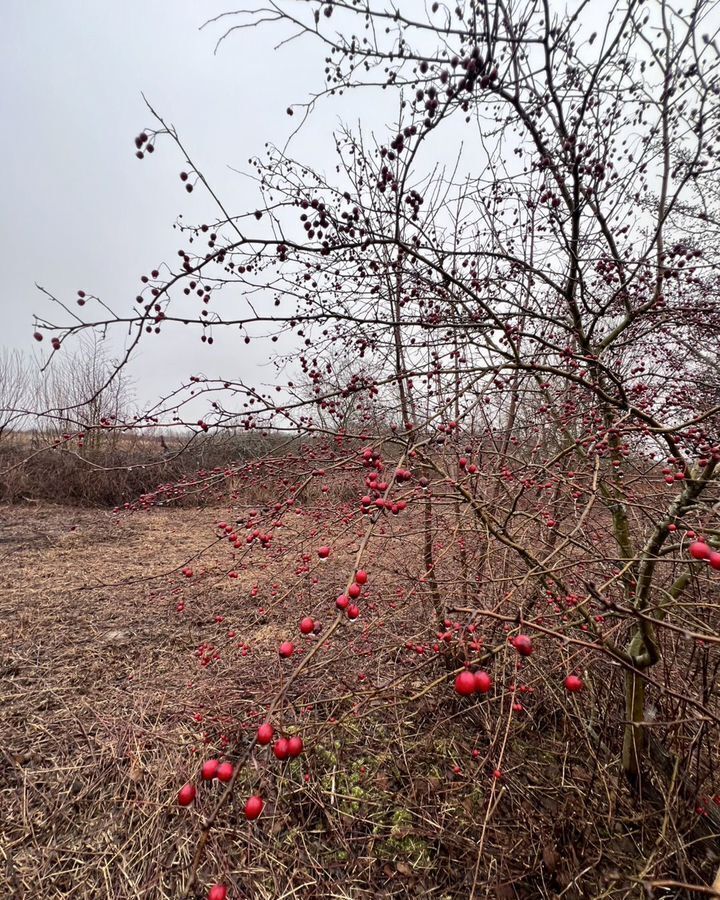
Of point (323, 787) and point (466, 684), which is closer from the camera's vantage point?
point (466, 684)

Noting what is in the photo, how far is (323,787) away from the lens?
1995 millimetres

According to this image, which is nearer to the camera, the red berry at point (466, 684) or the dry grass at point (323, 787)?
the red berry at point (466, 684)

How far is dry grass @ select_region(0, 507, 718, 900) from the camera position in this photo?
5.28ft

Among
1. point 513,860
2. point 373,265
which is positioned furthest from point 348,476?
point 513,860

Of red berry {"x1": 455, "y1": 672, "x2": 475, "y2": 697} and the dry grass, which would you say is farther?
the dry grass

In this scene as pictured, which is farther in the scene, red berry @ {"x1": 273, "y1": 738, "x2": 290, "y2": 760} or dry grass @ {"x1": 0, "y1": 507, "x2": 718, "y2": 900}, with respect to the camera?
dry grass @ {"x1": 0, "y1": 507, "x2": 718, "y2": 900}

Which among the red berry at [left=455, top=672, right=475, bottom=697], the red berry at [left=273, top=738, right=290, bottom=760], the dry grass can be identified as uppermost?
the red berry at [left=455, top=672, right=475, bottom=697]

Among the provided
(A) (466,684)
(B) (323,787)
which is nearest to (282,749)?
(A) (466,684)

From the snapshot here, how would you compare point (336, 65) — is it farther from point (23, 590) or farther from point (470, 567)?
point (23, 590)

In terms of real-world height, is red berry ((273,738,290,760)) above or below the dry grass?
above

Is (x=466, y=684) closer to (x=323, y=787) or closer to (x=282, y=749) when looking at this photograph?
(x=282, y=749)

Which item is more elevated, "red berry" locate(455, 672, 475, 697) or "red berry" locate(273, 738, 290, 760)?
"red berry" locate(455, 672, 475, 697)

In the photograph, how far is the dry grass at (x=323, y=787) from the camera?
161 centimetres

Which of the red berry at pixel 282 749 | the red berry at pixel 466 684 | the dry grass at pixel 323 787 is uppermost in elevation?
the red berry at pixel 466 684
